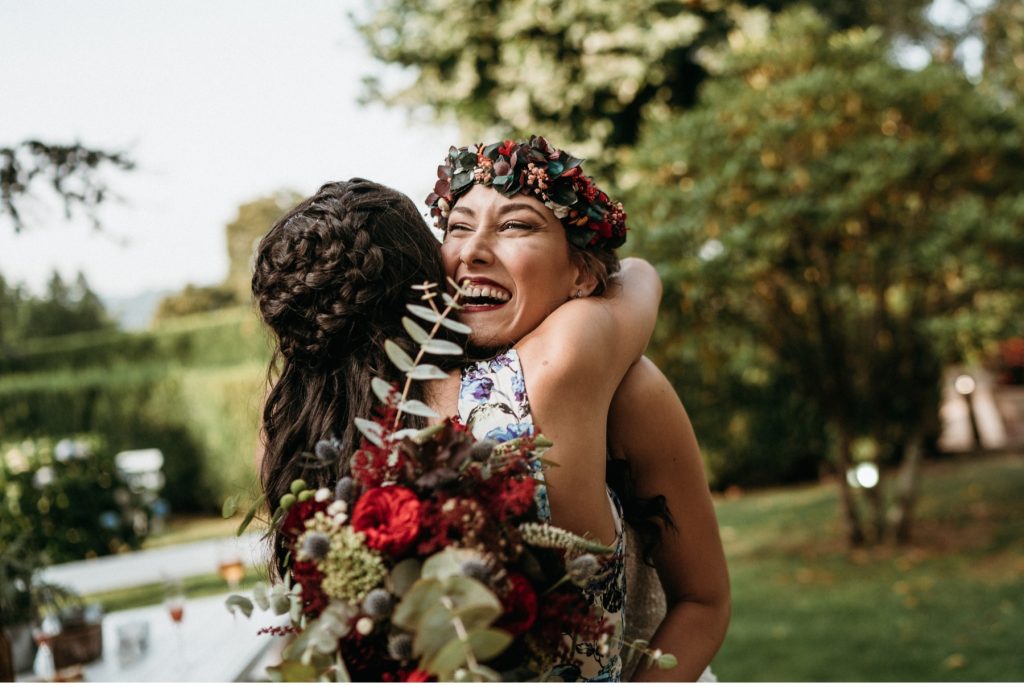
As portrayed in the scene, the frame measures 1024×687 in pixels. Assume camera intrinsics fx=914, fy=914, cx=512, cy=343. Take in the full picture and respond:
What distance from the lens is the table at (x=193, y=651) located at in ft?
13.1

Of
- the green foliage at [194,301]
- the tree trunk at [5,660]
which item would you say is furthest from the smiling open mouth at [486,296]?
the green foliage at [194,301]

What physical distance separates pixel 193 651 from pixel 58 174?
231cm

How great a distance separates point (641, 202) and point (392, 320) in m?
5.34

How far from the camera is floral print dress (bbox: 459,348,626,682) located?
66.6 inches

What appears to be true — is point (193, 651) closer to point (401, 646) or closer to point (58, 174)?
point (58, 174)

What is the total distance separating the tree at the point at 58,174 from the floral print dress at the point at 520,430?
7.93ft

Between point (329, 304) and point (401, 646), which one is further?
point (329, 304)

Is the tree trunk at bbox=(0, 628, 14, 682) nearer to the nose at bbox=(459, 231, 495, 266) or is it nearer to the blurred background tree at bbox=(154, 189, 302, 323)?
the nose at bbox=(459, 231, 495, 266)

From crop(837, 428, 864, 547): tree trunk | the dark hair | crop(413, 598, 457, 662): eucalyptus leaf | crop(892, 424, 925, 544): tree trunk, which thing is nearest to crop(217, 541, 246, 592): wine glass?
the dark hair

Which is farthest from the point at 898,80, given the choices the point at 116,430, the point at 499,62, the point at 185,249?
the point at 185,249

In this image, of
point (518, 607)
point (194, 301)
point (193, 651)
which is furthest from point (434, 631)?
point (194, 301)

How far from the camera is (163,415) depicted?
16.5 meters

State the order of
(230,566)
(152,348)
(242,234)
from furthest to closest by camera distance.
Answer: (242,234) → (152,348) → (230,566)

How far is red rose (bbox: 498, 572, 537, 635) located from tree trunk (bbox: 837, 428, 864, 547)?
296 inches
